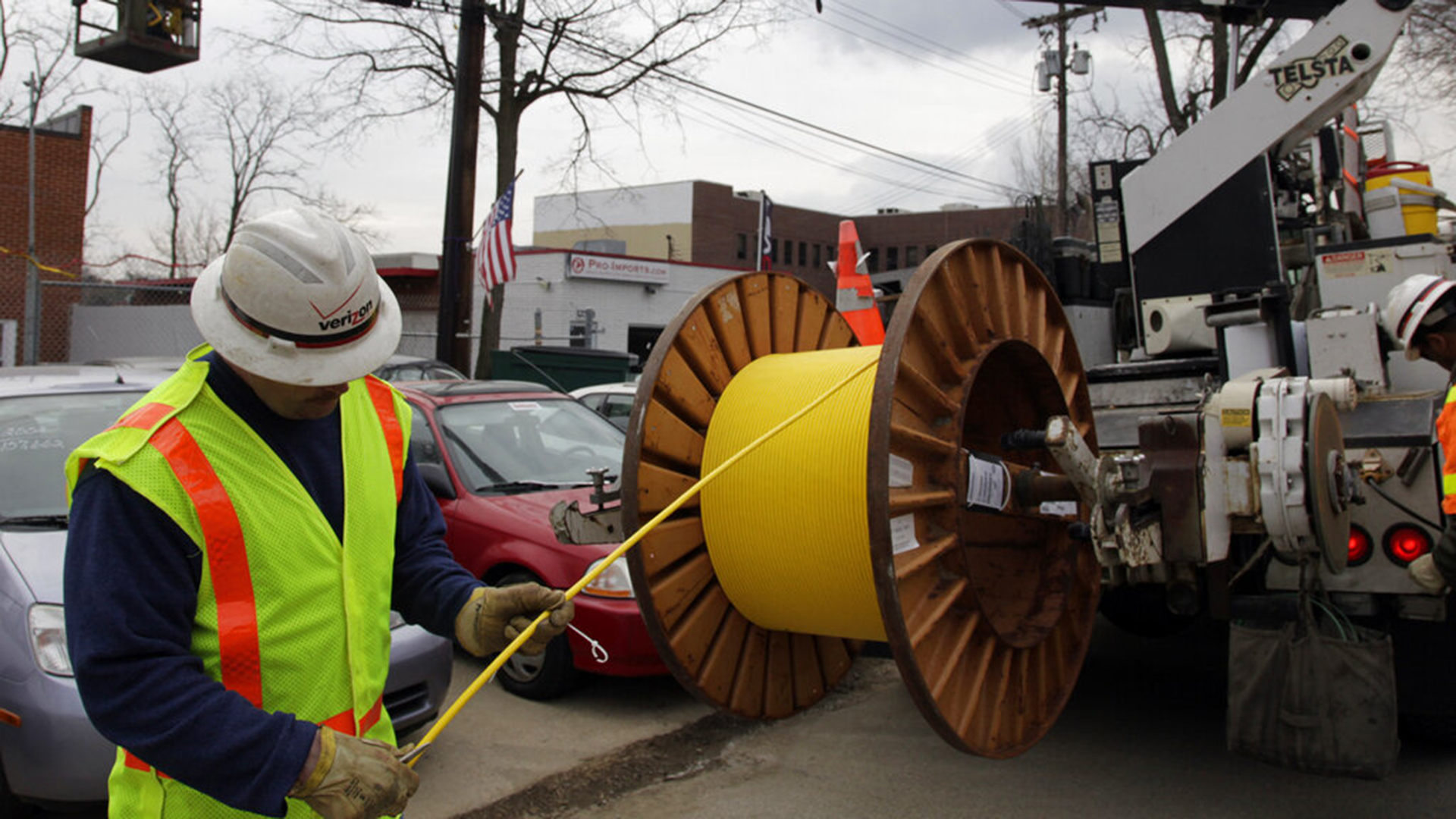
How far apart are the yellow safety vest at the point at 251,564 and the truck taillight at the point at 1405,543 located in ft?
10.7

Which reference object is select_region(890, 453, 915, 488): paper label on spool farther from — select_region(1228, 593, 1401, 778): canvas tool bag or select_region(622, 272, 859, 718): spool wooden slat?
select_region(1228, 593, 1401, 778): canvas tool bag

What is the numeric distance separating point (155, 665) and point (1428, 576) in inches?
140

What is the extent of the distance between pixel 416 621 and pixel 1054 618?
2066mm

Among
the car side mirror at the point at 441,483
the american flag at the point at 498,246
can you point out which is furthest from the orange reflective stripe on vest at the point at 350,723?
the american flag at the point at 498,246

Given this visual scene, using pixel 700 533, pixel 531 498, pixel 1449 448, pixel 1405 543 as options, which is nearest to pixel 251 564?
pixel 700 533

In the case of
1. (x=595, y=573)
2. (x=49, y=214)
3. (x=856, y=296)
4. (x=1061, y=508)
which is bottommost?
(x=595, y=573)

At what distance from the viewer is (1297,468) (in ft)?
10.1

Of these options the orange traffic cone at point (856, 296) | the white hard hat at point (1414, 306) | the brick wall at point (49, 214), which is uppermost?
the brick wall at point (49, 214)

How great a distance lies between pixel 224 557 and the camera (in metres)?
1.82

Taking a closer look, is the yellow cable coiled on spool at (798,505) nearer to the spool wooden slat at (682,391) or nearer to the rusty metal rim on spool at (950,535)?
the spool wooden slat at (682,391)

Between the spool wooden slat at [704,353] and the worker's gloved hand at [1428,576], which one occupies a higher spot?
the spool wooden slat at [704,353]

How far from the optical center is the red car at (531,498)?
218 inches

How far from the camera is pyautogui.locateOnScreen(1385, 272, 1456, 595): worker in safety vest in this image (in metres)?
3.33

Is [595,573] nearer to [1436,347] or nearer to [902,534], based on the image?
[902,534]
